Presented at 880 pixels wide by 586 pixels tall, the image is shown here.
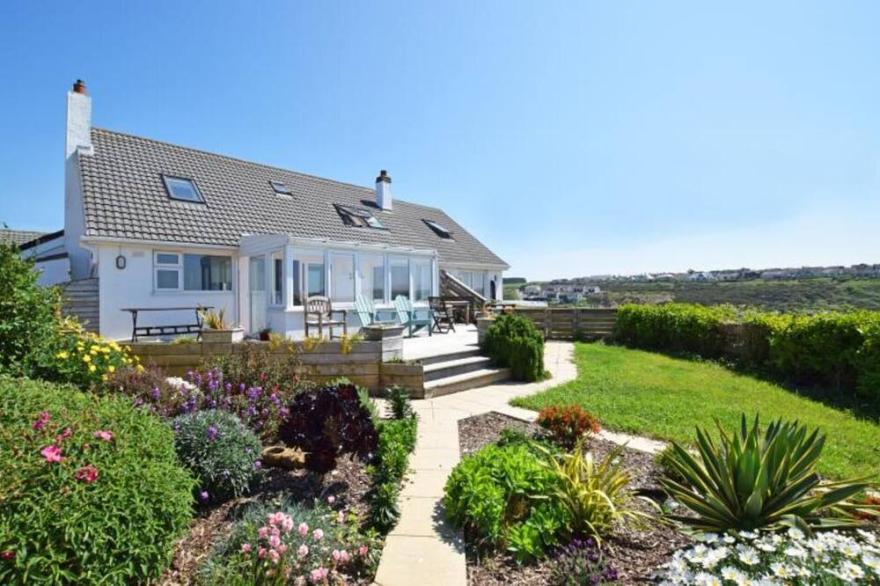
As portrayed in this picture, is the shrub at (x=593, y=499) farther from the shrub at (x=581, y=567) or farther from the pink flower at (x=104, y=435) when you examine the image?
the pink flower at (x=104, y=435)

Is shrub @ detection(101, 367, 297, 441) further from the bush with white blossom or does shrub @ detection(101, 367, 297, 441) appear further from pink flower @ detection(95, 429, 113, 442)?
the bush with white blossom

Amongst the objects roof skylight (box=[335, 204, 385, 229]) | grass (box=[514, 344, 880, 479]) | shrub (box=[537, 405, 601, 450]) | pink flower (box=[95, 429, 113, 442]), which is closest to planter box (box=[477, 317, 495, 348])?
grass (box=[514, 344, 880, 479])

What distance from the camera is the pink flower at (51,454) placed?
2.18 meters

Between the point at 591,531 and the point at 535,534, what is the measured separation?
0.44m

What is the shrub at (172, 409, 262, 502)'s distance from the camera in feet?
11.5

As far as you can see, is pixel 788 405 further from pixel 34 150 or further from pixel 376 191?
pixel 34 150

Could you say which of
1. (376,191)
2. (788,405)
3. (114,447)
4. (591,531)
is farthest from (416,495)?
(376,191)

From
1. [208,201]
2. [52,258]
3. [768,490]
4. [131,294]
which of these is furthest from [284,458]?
[52,258]

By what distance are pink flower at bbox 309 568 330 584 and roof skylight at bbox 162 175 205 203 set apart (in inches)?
511

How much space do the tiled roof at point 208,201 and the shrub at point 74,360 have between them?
243 inches

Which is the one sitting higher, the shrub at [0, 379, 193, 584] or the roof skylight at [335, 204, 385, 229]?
the roof skylight at [335, 204, 385, 229]

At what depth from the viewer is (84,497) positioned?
215cm

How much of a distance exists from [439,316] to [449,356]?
541 centimetres

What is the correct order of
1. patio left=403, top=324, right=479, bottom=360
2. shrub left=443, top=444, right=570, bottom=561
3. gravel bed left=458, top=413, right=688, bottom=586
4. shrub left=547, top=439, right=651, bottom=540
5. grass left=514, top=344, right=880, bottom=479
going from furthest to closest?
1. patio left=403, top=324, right=479, bottom=360
2. grass left=514, top=344, right=880, bottom=479
3. shrub left=547, top=439, right=651, bottom=540
4. shrub left=443, top=444, right=570, bottom=561
5. gravel bed left=458, top=413, right=688, bottom=586
